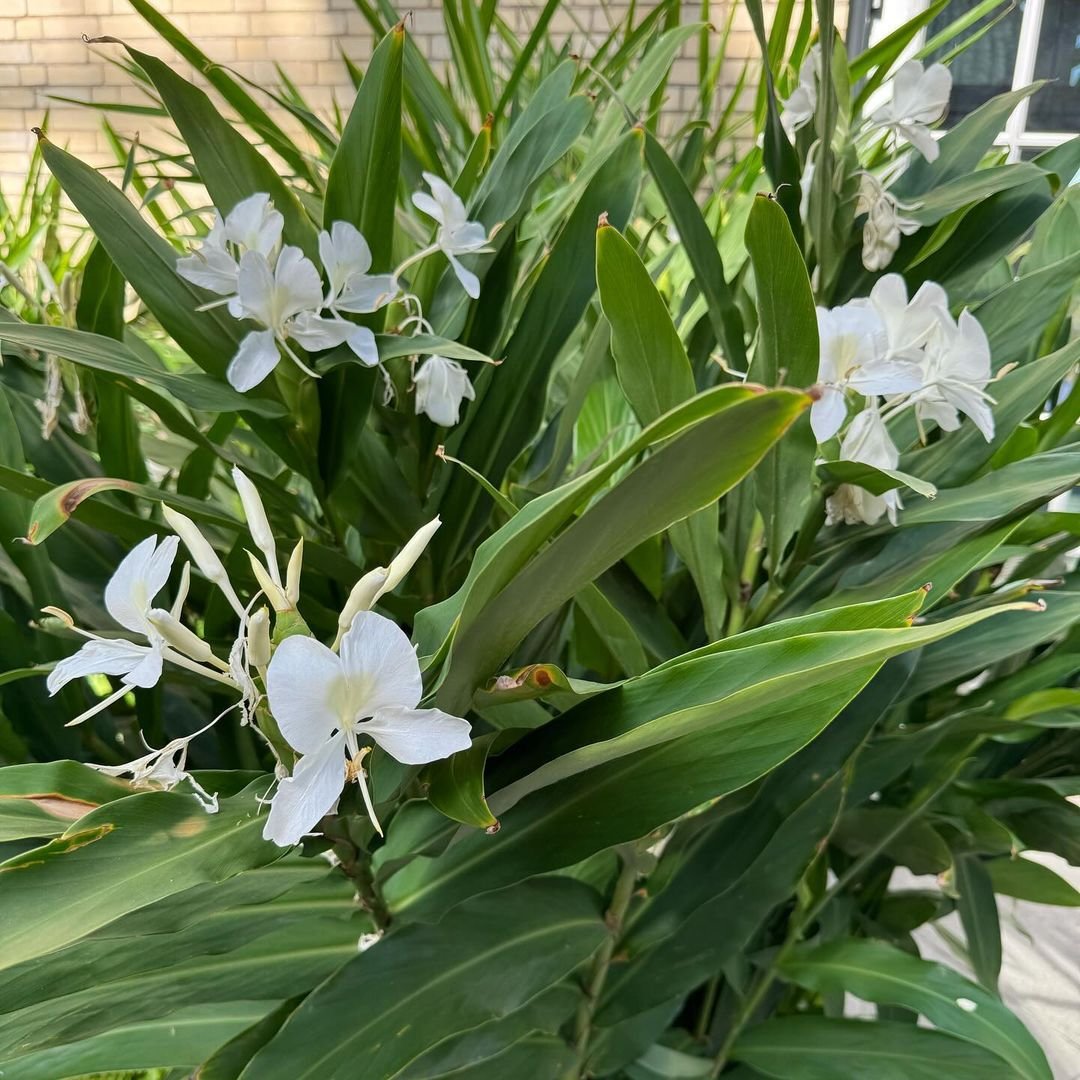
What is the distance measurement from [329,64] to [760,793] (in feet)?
10.9

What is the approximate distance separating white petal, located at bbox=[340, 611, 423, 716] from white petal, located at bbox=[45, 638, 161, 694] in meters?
0.07

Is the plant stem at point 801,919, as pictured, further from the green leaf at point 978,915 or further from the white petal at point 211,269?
the white petal at point 211,269

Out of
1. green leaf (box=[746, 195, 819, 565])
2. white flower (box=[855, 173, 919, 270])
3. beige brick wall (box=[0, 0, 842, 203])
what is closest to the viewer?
green leaf (box=[746, 195, 819, 565])

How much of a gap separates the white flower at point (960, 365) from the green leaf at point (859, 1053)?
304 millimetres

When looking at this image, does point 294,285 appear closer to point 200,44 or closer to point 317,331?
point 317,331

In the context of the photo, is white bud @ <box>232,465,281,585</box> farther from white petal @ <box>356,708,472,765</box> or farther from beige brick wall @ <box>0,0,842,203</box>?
beige brick wall @ <box>0,0,842,203</box>

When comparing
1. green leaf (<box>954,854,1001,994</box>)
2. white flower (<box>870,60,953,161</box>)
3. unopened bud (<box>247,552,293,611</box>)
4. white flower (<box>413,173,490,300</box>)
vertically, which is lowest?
green leaf (<box>954,854,1001,994</box>)

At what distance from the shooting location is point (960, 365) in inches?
13.0

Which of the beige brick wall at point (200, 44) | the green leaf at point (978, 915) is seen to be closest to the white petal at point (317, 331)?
the green leaf at point (978, 915)

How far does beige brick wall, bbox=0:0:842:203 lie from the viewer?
2951 millimetres

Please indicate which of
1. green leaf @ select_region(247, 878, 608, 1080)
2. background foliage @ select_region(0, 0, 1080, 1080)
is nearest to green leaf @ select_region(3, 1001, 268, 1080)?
background foliage @ select_region(0, 0, 1080, 1080)

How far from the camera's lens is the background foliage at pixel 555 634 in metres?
0.23

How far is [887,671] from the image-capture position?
0.37 meters

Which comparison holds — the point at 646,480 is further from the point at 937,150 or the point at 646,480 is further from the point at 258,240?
the point at 937,150
